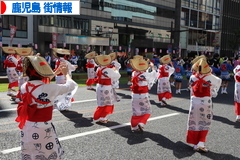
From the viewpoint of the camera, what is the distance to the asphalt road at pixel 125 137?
17.6 feet

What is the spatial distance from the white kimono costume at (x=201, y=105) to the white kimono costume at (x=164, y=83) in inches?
199

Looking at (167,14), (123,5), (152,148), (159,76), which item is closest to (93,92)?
(159,76)

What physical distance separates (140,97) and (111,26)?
3394cm

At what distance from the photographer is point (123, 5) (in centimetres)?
4162

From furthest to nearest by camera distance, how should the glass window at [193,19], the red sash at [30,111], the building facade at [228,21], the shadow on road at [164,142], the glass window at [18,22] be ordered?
the building facade at [228,21] < the glass window at [193,19] < the glass window at [18,22] < the shadow on road at [164,142] < the red sash at [30,111]

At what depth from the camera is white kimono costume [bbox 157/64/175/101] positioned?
10.8 meters

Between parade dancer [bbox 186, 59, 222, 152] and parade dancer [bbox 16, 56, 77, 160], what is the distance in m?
3.00

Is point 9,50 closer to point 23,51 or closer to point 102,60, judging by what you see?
point 23,51

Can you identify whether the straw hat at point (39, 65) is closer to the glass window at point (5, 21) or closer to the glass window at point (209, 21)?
the glass window at point (5, 21)

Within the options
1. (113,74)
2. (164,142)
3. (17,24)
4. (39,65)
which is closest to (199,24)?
(17,24)

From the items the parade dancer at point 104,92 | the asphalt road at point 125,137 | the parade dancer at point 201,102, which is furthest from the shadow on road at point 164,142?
the parade dancer at point 104,92

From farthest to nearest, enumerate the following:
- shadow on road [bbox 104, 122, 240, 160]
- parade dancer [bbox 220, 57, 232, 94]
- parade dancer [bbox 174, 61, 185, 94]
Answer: parade dancer [bbox 220, 57, 232, 94]
parade dancer [bbox 174, 61, 185, 94]
shadow on road [bbox 104, 122, 240, 160]

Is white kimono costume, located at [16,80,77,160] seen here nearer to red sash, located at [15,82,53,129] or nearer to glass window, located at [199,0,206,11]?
A: red sash, located at [15,82,53,129]

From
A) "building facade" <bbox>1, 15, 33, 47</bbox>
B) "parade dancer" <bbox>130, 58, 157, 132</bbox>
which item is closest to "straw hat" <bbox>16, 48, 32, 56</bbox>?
"parade dancer" <bbox>130, 58, 157, 132</bbox>
